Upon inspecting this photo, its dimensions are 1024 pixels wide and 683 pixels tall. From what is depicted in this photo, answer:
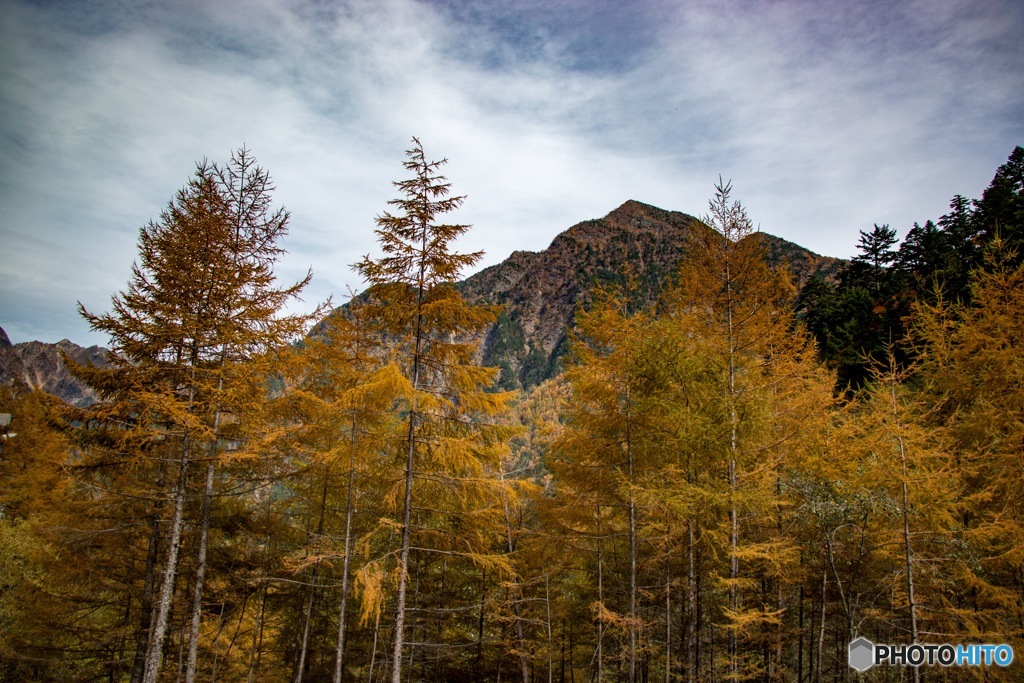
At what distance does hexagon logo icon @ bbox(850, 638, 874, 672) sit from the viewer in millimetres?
9789

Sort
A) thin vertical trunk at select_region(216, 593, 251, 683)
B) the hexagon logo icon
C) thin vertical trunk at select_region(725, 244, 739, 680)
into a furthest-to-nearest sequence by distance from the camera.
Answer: thin vertical trunk at select_region(216, 593, 251, 683) < the hexagon logo icon < thin vertical trunk at select_region(725, 244, 739, 680)

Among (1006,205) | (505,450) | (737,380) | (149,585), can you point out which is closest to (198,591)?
(149,585)

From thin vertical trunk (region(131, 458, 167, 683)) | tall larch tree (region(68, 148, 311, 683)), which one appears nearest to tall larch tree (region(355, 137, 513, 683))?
tall larch tree (region(68, 148, 311, 683))

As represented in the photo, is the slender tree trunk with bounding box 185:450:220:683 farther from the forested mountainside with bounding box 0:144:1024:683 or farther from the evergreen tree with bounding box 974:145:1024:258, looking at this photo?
the evergreen tree with bounding box 974:145:1024:258

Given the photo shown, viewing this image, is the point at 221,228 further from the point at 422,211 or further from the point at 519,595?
the point at 519,595

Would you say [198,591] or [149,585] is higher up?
[198,591]

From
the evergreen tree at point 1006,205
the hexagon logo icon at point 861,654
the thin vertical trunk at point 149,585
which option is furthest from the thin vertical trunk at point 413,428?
the evergreen tree at point 1006,205

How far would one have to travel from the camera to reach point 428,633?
18.5 metres

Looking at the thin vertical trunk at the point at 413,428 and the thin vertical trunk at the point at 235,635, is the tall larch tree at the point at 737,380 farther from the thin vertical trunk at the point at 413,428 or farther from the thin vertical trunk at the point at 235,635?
the thin vertical trunk at the point at 235,635

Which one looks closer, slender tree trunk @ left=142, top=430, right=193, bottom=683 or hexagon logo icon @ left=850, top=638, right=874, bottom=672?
slender tree trunk @ left=142, top=430, right=193, bottom=683

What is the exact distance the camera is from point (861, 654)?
9.99 meters

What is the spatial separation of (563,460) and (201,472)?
869cm

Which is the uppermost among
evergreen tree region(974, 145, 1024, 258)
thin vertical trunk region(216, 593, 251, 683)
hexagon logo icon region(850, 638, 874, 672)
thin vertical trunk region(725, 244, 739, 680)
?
evergreen tree region(974, 145, 1024, 258)

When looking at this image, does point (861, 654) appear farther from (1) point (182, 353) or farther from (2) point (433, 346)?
(1) point (182, 353)
